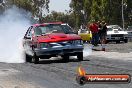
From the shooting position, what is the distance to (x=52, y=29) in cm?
1777

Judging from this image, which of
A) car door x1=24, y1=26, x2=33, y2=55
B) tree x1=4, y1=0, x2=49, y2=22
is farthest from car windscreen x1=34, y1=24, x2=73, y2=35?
tree x1=4, y1=0, x2=49, y2=22

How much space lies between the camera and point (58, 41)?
54.4ft

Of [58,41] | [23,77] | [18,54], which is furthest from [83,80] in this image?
[18,54]

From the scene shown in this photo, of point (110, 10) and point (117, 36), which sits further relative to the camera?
point (110, 10)

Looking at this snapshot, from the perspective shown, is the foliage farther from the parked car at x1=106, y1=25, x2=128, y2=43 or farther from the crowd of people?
the crowd of people

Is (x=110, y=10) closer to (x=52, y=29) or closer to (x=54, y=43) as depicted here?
(x=52, y=29)

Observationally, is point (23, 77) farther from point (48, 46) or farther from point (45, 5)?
point (45, 5)

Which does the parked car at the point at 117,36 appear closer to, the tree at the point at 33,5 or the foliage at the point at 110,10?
the foliage at the point at 110,10

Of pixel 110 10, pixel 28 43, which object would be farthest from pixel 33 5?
Answer: pixel 28 43

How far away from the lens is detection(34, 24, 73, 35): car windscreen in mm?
17672

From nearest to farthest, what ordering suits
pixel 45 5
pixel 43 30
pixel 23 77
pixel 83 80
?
pixel 83 80 < pixel 23 77 < pixel 43 30 < pixel 45 5

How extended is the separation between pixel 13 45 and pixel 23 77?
36.6ft

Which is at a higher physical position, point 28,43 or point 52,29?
point 52,29

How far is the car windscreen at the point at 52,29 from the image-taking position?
58.0ft
